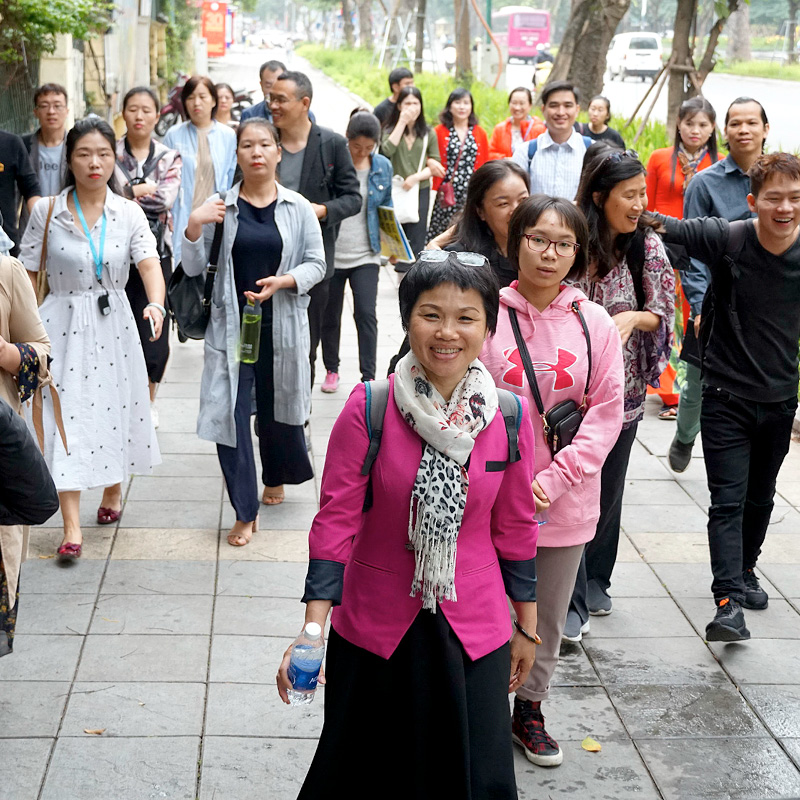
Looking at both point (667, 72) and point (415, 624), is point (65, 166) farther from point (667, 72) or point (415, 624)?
point (667, 72)

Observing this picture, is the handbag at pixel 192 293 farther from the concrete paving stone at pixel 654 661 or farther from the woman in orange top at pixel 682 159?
the woman in orange top at pixel 682 159

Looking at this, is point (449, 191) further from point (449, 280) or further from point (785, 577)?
point (449, 280)

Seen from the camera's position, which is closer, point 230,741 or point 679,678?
point 230,741

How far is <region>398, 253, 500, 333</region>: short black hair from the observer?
2711 mm

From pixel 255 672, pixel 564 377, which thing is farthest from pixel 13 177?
pixel 564 377

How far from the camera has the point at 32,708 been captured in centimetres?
397

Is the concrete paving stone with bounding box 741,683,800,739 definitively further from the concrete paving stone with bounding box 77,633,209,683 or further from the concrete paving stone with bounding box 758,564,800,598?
the concrete paving stone with bounding box 77,633,209,683

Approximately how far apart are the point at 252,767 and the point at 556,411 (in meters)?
1.46

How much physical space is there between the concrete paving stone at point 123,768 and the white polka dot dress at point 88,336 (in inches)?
66.2

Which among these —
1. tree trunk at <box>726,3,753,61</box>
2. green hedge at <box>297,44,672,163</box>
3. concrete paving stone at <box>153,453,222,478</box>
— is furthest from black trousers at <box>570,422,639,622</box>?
tree trunk at <box>726,3,753,61</box>

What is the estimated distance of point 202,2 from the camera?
37125 mm

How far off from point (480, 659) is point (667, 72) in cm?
1119

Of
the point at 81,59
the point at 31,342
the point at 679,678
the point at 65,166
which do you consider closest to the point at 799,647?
the point at 679,678

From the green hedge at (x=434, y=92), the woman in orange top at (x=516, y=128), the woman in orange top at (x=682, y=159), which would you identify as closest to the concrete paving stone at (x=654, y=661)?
the woman in orange top at (x=682, y=159)
